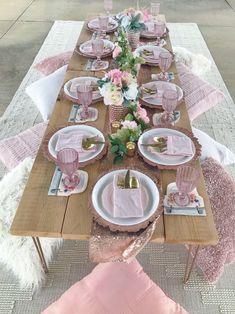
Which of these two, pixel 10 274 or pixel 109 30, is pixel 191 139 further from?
pixel 109 30

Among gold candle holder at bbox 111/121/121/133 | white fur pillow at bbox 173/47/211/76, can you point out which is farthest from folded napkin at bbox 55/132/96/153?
white fur pillow at bbox 173/47/211/76

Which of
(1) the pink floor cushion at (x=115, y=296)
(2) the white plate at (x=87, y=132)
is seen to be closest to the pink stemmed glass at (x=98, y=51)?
(2) the white plate at (x=87, y=132)

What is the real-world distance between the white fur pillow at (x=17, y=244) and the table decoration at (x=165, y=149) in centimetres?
59

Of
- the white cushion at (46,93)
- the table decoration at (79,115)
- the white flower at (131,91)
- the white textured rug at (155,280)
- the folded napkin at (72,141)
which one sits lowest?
the white textured rug at (155,280)

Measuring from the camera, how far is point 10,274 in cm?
168

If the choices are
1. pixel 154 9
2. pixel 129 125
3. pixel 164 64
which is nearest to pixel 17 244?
pixel 129 125

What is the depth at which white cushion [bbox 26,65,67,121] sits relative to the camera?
207 cm

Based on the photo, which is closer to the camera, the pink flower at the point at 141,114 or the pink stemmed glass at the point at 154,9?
the pink flower at the point at 141,114

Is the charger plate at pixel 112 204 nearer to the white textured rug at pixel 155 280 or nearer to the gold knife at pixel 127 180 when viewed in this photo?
the gold knife at pixel 127 180

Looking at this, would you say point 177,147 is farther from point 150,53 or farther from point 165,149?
point 150,53

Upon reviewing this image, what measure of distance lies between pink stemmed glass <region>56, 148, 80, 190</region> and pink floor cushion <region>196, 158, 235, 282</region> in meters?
→ 0.66

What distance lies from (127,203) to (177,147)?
38 cm

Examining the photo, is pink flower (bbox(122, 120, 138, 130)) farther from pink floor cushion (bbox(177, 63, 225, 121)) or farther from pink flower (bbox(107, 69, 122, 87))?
pink floor cushion (bbox(177, 63, 225, 121))

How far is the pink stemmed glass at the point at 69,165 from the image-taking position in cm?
127
